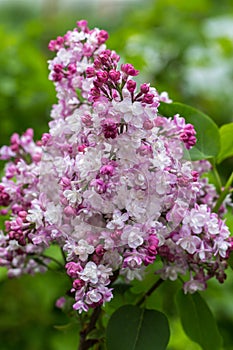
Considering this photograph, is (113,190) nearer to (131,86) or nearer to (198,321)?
(131,86)

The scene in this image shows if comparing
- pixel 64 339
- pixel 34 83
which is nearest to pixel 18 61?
pixel 34 83

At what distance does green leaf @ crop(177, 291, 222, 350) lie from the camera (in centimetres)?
80

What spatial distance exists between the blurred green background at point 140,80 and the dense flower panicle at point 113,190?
45cm

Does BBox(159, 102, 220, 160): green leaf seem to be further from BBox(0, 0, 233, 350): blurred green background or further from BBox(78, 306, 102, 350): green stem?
BBox(0, 0, 233, 350): blurred green background

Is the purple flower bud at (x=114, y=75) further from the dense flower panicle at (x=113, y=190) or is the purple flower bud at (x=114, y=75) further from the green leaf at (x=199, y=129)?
the green leaf at (x=199, y=129)

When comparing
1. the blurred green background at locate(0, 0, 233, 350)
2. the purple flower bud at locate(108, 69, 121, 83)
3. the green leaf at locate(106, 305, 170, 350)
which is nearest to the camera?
the purple flower bud at locate(108, 69, 121, 83)

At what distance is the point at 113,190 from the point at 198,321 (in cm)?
27

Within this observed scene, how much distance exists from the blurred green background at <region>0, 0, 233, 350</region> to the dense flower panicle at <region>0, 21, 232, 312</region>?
45 centimetres

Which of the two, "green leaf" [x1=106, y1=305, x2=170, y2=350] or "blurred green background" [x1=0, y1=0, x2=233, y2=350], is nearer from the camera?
"green leaf" [x1=106, y1=305, x2=170, y2=350]

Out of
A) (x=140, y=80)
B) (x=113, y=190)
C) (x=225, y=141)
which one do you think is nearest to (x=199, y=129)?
(x=225, y=141)

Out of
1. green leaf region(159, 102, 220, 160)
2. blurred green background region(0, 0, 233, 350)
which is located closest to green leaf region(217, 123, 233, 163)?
green leaf region(159, 102, 220, 160)

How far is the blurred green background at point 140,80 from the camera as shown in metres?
1.44

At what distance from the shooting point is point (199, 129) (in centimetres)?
76

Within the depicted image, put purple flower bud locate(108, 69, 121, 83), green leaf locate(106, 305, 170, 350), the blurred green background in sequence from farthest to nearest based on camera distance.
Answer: the blurred green background < green leaf locate(106, 305, 170, 350) < purple flower bud locate(108, 69, 121, 83)
